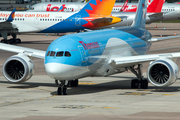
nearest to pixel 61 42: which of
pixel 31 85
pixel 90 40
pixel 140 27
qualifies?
pixel 90 40

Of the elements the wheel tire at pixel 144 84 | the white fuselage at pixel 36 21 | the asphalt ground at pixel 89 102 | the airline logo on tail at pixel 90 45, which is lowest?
the asphalt ground at pixel 89 102

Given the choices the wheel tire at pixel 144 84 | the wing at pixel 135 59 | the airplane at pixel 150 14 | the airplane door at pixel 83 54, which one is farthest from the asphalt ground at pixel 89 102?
the airplane at pixel 150 14

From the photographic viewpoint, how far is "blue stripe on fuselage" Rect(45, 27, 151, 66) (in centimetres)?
2203

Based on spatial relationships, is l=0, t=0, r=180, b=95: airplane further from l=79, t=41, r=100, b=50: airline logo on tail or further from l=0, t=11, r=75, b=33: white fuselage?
l=0, t=11, r=75, b=33: white fuselage

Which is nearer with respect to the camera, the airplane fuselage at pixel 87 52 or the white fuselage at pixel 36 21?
the airplane fuselage at pixel 87 52

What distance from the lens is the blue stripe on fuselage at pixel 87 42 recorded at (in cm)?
2203

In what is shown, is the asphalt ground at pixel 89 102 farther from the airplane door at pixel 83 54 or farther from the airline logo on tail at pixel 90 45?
the airline logo on tail at pixel 90 45

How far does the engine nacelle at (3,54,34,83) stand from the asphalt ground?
0.84 meters

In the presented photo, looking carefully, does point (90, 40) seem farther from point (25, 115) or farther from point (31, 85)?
point (25, 115)

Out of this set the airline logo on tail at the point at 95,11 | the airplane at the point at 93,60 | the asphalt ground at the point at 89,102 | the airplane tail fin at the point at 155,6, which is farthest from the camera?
the airplane tail fin at the point at 155,6

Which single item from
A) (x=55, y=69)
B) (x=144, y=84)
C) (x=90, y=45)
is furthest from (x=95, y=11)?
(x=55, y=69)

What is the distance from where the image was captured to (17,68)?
83.6 ft

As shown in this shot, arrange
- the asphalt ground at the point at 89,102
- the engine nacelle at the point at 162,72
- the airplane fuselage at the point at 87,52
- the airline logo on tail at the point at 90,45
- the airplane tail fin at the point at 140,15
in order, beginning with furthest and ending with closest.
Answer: the airplane tail fin at the point at 140,15, the airline logo on tail at the point at 90,45, the engine nacelle at the point at 162,72, the airplane fuselage at the point at 87,52, the asphalt ground at the point at 89,102

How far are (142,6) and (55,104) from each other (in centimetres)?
1589
